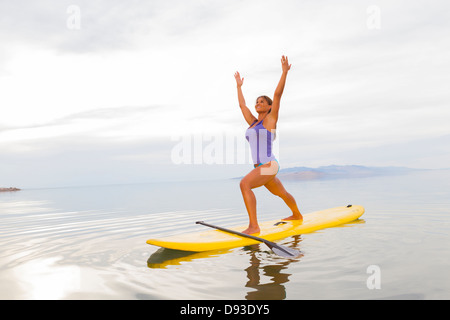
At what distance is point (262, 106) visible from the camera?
7.14m

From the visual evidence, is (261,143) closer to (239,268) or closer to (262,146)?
(262,146)

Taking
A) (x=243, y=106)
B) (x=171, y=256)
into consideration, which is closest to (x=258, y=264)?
(x=171, y=256)

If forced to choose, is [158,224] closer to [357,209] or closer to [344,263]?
[357,209]

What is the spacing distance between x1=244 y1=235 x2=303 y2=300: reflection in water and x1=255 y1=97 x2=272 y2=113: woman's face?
286cm

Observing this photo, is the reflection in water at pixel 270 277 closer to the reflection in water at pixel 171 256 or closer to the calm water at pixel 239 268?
the calm water at pixel 239 268

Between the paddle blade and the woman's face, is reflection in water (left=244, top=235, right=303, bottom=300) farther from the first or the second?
the woman's face

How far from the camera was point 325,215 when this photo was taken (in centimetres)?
884

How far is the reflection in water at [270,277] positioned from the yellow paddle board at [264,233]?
677mm

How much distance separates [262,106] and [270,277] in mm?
3715

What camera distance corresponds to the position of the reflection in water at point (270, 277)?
375 centimetres

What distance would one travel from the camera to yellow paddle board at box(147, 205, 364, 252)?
5.86 metres

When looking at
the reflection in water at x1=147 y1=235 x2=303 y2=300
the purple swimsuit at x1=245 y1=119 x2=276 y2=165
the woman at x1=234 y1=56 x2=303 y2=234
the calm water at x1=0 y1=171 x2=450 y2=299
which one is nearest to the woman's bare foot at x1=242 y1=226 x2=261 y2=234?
the woman at x1=234 y1=56 x2=303 y2=234
